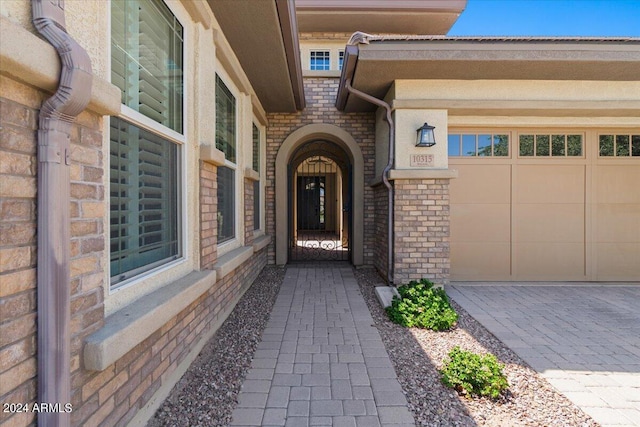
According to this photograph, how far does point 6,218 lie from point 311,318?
3.24 meters

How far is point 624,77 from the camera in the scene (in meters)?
4.79

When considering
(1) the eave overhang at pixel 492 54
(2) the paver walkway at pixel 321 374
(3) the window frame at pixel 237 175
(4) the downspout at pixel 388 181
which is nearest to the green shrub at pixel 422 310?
(2) the paver walkway at pixel 321 374

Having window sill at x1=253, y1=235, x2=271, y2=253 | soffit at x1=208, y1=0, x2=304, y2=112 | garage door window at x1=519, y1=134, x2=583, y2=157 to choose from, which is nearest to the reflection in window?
garage door window at x1=519, y1=134, x2=583, y2=157

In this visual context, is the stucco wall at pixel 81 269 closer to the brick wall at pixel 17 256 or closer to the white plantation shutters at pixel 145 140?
the brick wall at pixel 17 256

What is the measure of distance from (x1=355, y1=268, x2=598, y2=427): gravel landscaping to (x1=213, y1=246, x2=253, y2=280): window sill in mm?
1794

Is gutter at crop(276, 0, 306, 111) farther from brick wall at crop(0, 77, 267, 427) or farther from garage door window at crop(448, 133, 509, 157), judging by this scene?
garage door window at crop(448, 133, 509, 157)

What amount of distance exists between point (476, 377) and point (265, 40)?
3.95m

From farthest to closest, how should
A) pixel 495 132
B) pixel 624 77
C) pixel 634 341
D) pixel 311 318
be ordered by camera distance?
pixel 495 132 < pixel 624 77 < pixel 311 318 < pixel 634 341

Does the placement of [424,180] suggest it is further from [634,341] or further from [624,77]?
[624,77]

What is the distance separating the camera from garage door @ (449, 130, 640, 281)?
538cm

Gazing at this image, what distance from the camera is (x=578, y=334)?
3439mm

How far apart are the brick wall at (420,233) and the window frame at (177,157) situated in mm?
3150

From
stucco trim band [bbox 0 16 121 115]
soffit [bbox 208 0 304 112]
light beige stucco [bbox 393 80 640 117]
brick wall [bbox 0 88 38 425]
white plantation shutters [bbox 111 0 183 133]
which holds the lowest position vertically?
brick wall [bbox 0 88 38 425]

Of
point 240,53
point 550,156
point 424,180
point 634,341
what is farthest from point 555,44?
point 240,53
